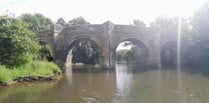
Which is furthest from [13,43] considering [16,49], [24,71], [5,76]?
[5,76]

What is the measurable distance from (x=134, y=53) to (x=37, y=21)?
21391mm

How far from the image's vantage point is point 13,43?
2377 cm

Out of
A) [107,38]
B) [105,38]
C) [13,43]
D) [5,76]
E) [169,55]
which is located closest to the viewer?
[5,76]

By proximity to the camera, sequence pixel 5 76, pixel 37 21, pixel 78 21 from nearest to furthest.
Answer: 1. pixel 5 76
2. pixel 37 21
3. pixel 78 21

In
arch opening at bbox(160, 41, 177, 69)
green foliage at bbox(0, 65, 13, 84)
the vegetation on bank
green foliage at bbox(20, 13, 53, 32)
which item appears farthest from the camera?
green foliage at bbox(20, 13, 53, 32)

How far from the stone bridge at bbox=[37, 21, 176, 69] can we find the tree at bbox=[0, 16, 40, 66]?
14.5 m

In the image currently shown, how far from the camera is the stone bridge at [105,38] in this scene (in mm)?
38500

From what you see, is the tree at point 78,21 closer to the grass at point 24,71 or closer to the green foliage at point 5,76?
the grass at point 24,71

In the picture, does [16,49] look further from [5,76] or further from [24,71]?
[5,76]

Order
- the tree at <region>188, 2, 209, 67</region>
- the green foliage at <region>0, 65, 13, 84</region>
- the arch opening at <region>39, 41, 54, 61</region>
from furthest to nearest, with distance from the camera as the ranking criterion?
1. the tree at <region>188, 2, 209, 67</region>
2. the arch opening at <region>39, 41, 54, 61</region>
3. the green foliage at <region>0, 65, 13, 84</region>

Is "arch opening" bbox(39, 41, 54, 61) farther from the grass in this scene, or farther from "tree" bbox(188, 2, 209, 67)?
"tree" bbox(188, 2, 209, 67)

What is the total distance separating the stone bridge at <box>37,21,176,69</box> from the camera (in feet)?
126

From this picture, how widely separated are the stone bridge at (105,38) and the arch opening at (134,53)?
790mm

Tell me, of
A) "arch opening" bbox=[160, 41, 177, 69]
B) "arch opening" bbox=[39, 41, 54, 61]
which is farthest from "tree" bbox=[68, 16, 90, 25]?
"arch opening" bbox=[39, 41, 54, 61]
